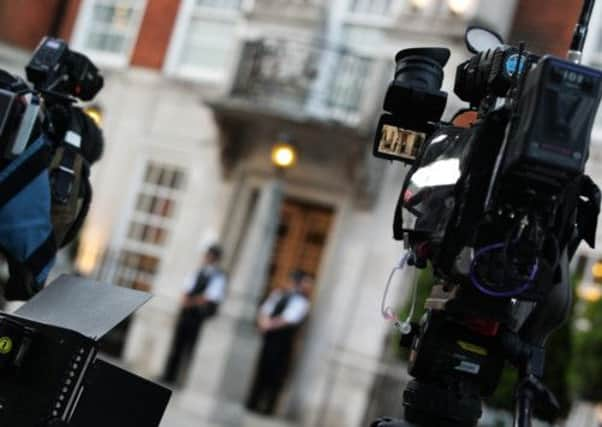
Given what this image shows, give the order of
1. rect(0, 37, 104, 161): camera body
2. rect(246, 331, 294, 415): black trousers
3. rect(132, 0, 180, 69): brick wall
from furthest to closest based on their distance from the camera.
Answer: rect(132, 0, 180, 69): brick wall → rect(246, 331, 294, 415): black trousers → rect(0, 37, 104, 161): camera body

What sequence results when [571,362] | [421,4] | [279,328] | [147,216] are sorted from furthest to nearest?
1. [147,216]
2. [421,4]
3. [279,328]
4. [571,362]

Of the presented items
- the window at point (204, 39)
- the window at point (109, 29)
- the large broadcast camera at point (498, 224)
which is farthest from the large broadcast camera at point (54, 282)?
the window at point (109, 29)

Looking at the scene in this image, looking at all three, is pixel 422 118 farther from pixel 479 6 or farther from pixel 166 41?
pixel 166 41

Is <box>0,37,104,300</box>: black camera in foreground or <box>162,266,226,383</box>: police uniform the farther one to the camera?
<box>162,266,226,383</box>: police uniform

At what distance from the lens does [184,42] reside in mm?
17703

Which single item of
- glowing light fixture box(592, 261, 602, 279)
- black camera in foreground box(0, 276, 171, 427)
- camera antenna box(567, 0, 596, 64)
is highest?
camera antenna box(567, 0, 596, 64)

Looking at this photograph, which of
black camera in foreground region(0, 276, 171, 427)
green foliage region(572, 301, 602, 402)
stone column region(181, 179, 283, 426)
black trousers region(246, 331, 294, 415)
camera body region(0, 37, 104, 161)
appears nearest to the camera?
black camera in foreground region(0, 276, 171, 427)

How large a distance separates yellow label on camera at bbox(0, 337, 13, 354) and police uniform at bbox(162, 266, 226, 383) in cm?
1009

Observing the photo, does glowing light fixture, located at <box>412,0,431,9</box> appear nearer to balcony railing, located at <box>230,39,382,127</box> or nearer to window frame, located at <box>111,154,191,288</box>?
balcony railing, located at <box>230,39,382,127</box>

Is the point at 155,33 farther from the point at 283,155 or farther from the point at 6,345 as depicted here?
the point at 6,345

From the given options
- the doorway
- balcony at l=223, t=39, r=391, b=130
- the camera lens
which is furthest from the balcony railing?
the camera lens

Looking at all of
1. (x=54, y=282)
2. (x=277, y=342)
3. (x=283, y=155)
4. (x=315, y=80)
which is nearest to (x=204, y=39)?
(x=315, y=80)

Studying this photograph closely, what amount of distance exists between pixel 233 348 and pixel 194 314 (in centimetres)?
139

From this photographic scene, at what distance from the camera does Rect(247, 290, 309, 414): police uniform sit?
14039 mm
